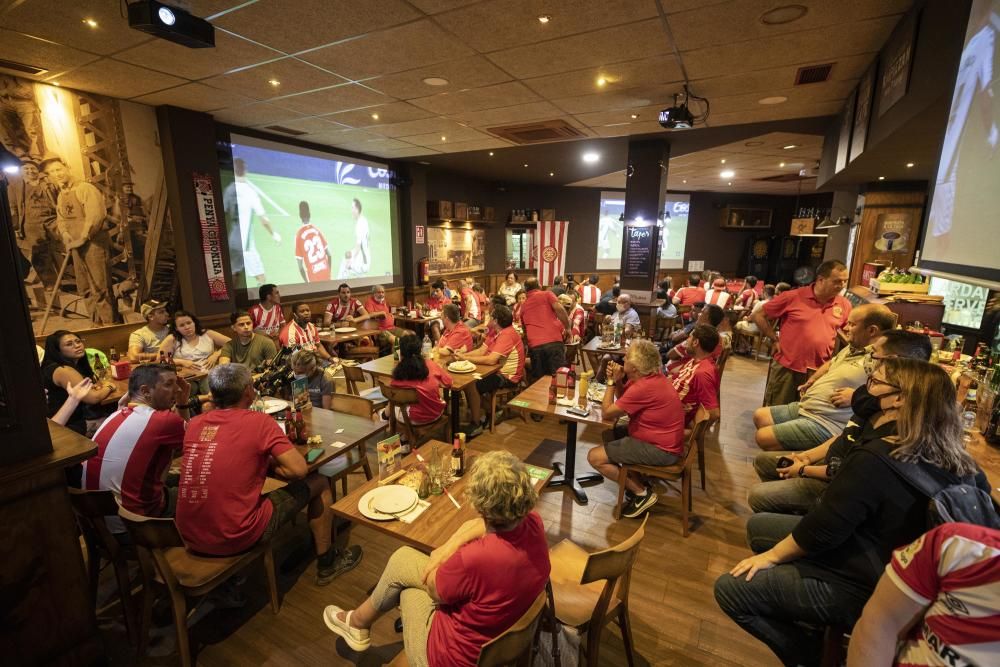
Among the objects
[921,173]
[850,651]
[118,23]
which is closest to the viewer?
[850,651]

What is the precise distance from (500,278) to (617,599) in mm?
10935

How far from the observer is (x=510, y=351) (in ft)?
15.5

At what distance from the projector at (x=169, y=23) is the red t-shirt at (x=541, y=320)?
3.62 meters

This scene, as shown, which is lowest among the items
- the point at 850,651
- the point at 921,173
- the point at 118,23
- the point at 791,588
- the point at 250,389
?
the point at 791,588

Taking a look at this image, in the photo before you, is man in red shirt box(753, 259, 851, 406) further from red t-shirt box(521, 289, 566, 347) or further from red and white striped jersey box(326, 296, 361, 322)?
red and white striped jersey box(326, 296, 361, 322)

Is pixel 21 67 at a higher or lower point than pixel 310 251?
higher

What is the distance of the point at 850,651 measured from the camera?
1.32m

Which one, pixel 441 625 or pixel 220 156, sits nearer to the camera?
pixel 441 625

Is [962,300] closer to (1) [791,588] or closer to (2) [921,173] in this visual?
(2) [921,173]

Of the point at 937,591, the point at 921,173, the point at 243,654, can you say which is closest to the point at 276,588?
the point at 243,654

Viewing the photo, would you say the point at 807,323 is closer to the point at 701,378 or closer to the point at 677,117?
the point at 701,378

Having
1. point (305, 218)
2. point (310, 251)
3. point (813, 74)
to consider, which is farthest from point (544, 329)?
point (305, 218)

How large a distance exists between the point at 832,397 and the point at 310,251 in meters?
7.35

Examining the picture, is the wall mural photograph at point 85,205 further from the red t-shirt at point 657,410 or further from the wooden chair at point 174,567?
the red t-shirt at point 657,410
